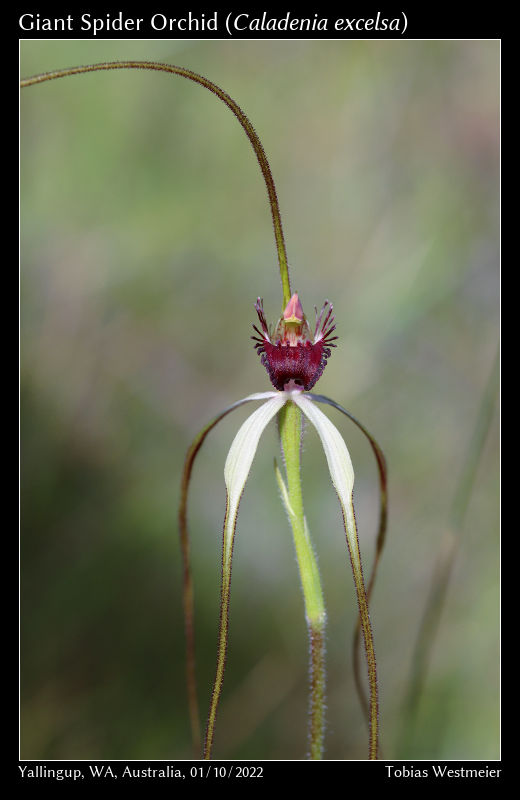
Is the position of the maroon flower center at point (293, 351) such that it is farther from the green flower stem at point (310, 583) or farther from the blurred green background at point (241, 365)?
the blurred green background at point (241, 365)

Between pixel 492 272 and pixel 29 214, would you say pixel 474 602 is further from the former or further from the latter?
pixel 29 214

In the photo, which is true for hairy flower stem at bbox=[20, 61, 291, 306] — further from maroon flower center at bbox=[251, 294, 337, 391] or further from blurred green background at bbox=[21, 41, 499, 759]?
blurred green background at bbox=[21, 41, 499, 759]

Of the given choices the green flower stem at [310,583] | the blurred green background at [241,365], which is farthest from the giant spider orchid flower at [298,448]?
the blurred green background at [241,365]

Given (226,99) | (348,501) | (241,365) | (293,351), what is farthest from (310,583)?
(241,365)

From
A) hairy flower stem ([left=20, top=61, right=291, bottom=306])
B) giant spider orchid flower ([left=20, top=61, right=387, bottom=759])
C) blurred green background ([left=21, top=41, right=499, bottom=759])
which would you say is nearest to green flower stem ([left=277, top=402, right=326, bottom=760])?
giant spider orchid flower ([left=20, top=61, right=387, bottom=759])

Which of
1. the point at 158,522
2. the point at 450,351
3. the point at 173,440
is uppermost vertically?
the point at 450,351
